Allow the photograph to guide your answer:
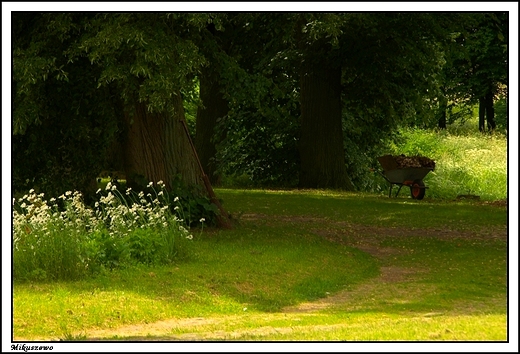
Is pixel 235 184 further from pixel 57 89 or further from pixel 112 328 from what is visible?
pixel 112 328

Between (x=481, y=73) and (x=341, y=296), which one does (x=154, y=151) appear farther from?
(x=481, y=73)

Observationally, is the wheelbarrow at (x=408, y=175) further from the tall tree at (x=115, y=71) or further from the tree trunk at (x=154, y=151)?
the tall tree at (x=115, y=71)

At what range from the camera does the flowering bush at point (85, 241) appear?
12641mm

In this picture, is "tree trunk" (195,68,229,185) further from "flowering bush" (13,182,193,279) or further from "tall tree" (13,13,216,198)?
"flowering bush" (13,182,193,279)

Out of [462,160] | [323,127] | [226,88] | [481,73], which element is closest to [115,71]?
[226,88]

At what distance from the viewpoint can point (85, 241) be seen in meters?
Answer: 13.3

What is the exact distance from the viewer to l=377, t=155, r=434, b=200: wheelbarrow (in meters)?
25.6

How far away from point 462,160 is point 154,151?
2065 cm

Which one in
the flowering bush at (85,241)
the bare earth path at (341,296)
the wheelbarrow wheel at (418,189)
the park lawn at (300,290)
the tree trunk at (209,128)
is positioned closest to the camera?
the bare earth path at (341,296)

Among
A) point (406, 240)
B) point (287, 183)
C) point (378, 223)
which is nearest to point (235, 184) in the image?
point (287, 183)

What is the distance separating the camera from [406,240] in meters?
17.8

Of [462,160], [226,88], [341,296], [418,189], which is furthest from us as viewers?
[462,160]

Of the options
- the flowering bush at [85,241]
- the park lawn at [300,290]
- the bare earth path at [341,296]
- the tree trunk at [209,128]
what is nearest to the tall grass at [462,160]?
the tree trunk at [209,128]

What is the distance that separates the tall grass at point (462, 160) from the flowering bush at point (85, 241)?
56.1 ft
